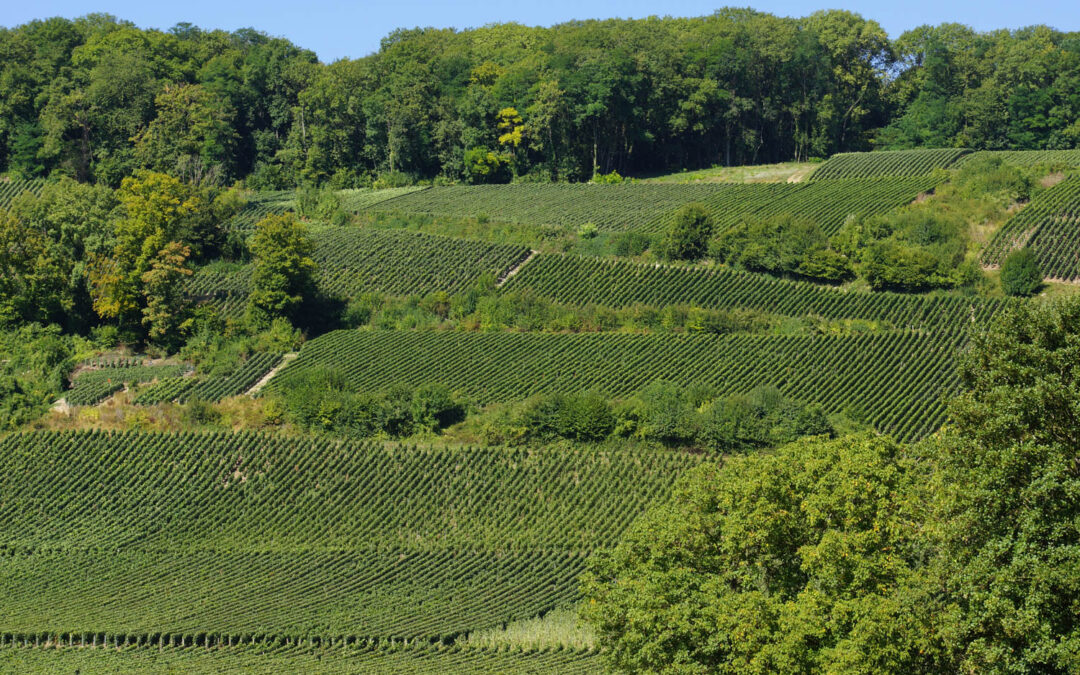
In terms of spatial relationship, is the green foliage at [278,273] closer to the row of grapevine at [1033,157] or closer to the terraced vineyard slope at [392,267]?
the terraced vineyard slope at [392,267]

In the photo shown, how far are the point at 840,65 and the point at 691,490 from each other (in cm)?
9382

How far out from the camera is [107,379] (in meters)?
72.1

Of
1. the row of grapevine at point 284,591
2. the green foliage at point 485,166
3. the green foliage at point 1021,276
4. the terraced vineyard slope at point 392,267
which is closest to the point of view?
the row of grapevine at point 284,591

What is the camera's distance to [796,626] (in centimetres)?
3066

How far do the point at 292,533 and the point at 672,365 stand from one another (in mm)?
22712

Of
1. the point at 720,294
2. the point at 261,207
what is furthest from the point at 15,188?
the point at 720,294

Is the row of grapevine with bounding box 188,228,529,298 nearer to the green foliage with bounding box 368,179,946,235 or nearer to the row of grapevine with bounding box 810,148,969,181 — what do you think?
the green foliage with bounding box 368,179,946,235

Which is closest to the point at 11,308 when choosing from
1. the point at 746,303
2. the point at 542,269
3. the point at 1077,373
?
the point at 542,269

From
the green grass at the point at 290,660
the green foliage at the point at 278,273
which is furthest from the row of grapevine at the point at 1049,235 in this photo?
the green grass at the point at 290,660

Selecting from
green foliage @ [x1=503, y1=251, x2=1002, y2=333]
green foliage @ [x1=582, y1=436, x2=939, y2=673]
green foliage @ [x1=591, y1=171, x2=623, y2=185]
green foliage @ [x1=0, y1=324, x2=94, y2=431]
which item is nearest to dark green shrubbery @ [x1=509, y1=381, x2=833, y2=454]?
green foliage @ [x1=503, y1=251, x2=1002, y2=333]

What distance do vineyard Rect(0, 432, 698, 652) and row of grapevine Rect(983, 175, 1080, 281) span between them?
30218 mm

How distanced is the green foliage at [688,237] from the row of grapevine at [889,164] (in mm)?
19771

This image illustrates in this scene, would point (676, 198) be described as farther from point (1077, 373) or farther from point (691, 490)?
point (1077, 373)

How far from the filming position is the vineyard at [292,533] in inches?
1923
